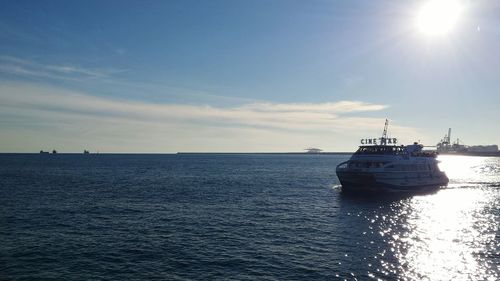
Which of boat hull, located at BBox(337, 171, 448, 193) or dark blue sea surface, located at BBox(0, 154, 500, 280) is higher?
boat hull, located at BBox(337, 171, 448, 193)

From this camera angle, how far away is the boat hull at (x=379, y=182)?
80.6 meters

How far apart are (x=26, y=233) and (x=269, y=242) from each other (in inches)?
1037

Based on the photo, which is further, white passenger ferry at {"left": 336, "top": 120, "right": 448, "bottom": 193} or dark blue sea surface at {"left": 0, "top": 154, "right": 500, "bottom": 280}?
white passenger ferry at {"left": 336, "top": 120, "right": 448, "bottom": 193}

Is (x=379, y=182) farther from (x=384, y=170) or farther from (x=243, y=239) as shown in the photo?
(x=243, y=239)

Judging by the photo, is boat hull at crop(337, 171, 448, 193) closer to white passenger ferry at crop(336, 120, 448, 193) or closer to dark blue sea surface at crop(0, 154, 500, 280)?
white passenger ferry at crop(336, 120, 448, 193)

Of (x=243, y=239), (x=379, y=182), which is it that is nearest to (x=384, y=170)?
(x=379, y=182)

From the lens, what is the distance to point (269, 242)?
39625 millimetres

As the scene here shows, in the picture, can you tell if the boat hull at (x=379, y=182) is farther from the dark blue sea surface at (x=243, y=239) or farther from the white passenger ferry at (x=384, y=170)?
the dark blue sea surface at (x=243, y=239)

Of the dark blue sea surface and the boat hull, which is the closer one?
the dark blue sea surface

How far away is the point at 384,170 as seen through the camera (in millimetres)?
81062

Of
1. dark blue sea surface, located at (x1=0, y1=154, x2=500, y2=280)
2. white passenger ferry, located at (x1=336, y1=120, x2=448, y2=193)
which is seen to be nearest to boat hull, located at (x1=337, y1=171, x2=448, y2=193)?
white passenger ferry, located at (x1=336, y1=120, x2=448, y2=193)

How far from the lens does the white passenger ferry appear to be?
81.1 metres

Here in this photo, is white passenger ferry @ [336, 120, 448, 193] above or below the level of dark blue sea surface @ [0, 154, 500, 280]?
above

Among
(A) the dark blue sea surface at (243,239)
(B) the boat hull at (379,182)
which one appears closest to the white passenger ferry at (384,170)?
(B) the boat hull at (379,182)
